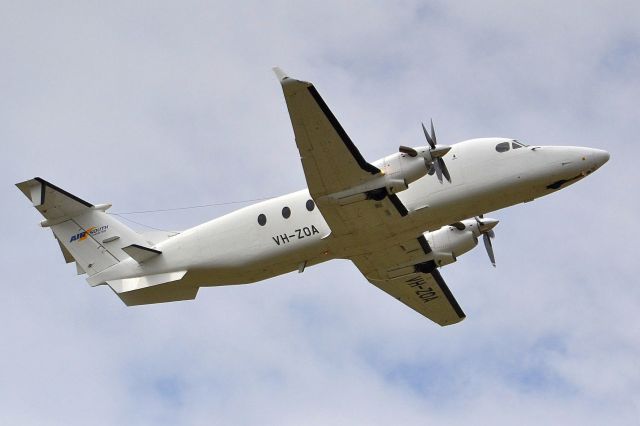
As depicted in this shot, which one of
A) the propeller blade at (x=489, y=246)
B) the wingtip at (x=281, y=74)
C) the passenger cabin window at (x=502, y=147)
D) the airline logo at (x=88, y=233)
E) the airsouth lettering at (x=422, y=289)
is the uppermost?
the wingtip at (x=281, y=74)

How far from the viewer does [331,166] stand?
87.2 feet

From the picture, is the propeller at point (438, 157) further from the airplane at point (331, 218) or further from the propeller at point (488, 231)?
the propeller at point (488, 231)

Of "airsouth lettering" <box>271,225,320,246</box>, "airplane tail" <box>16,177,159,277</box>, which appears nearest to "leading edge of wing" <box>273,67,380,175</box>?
"airsouth lettering" <box>271,225,320,246</box>

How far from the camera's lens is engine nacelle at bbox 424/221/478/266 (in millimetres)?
32062

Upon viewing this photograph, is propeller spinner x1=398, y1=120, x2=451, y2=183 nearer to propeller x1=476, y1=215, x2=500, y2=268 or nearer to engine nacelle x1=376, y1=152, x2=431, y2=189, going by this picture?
engine nacelle x1=376, y1=152, x2=431, y2=189

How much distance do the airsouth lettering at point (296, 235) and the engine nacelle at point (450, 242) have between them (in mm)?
5221

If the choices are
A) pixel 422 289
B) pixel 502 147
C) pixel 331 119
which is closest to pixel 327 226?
pixel 331 119

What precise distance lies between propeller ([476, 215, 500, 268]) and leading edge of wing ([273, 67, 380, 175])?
697cm

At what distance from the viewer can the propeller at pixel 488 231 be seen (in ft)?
107

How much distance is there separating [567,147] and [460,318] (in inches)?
349

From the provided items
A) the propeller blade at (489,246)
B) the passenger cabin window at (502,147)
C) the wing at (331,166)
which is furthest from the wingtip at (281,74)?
the propeller blade at (489,246)

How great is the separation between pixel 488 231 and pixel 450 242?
5.93 feet

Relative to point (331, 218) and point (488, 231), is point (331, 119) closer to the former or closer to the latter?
point (331, 218)

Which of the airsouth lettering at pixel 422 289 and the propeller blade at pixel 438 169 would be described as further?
the airsouth lettering at pixel 422 289
